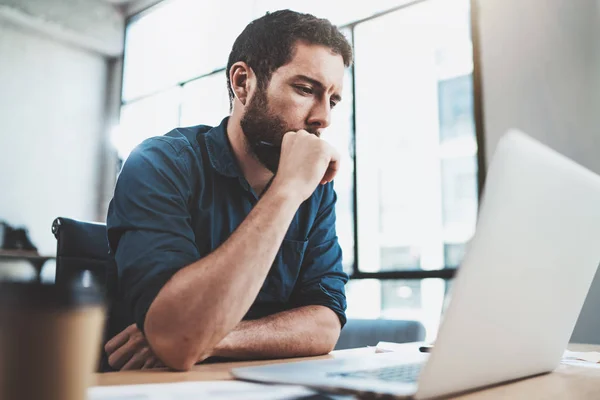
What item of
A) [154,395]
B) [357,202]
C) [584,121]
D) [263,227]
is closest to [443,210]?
[357,202]

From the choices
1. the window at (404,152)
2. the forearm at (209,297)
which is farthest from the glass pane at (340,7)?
the forearm at (209,297)

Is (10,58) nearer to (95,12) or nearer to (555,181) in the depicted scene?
(95,12)

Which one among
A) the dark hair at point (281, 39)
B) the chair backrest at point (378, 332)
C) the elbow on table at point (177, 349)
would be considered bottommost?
the chair backrest at point (378, 332)

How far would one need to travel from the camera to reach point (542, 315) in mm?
642

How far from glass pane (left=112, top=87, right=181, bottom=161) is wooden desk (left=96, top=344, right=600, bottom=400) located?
13.3 feet

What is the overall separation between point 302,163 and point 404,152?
7.37 feet

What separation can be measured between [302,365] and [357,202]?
2.59m

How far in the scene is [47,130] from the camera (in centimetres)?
493

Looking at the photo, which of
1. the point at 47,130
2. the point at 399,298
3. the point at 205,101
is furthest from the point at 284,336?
the point at 47,130

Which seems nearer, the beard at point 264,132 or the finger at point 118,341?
the finger at point 118,341

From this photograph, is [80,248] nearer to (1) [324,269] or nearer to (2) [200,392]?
(1) [324,269]

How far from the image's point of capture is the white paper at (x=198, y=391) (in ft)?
1.67

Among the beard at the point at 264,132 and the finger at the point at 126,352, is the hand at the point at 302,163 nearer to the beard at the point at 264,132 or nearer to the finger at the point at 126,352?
the beard at the point at 264,132

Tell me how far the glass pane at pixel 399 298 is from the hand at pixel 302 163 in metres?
1.99
